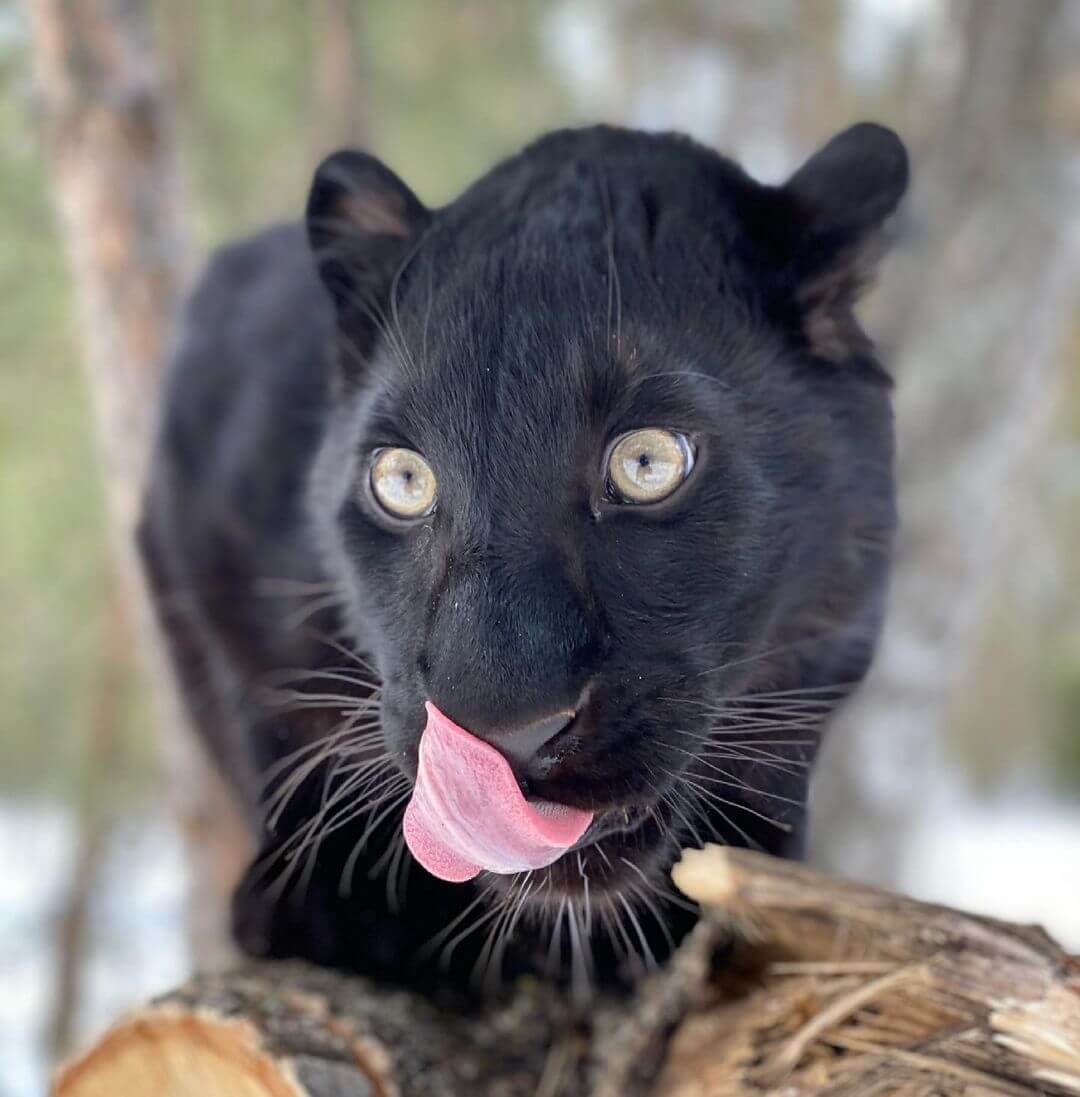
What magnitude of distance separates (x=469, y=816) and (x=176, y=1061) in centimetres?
68

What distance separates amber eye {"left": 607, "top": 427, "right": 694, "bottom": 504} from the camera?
3.55ft

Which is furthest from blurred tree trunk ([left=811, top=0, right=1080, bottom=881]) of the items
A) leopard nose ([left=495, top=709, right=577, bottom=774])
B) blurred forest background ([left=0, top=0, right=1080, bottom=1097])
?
leopard nose ([left=495, top=709, right=577, bottom=774])

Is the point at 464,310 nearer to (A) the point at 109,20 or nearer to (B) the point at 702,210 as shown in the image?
(B) the point at 702,210

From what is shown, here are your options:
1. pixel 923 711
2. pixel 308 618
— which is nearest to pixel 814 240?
pixel 308 618

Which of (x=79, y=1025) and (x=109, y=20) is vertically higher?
(x=109, y=20)

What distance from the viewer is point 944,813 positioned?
6.43 m

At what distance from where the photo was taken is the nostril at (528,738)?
92 cm

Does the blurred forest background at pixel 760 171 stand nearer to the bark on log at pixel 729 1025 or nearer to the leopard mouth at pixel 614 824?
the bark on log at pixel 729 1025

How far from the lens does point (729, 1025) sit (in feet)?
4.25

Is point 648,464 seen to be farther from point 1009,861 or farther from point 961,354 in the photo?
point 1009,861

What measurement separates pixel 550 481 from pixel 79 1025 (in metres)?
5.63

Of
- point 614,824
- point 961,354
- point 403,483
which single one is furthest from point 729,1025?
point 961,354

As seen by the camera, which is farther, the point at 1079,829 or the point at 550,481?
the point at 1079,829

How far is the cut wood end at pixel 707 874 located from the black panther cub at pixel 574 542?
0.02 m
